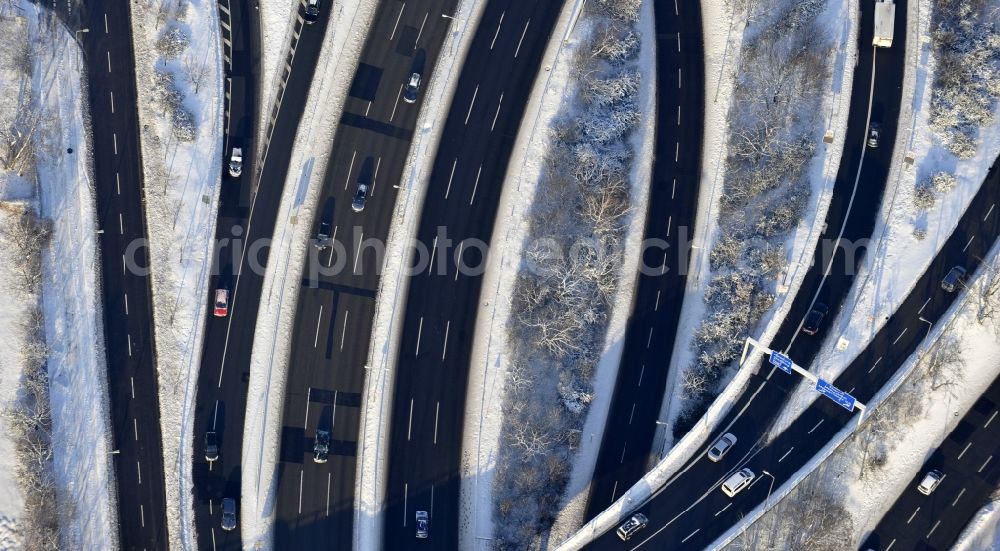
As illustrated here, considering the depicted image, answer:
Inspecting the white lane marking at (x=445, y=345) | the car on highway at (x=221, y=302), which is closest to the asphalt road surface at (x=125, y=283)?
the car on highway at (x=221, y=302)

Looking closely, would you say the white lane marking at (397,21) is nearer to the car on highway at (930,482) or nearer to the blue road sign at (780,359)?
the blue road sign at (780,359)

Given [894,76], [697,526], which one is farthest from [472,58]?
[697,526]

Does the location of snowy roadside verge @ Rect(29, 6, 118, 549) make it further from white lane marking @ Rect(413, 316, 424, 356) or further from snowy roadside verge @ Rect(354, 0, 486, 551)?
white lane marking @ Rect(413, 316, 424, 356)

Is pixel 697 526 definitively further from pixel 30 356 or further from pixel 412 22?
pixel 30 356

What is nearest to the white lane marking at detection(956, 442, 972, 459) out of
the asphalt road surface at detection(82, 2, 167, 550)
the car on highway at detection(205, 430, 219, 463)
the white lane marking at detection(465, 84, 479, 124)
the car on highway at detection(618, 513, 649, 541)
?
the car on highway at detection(618, 513, 649, 541)

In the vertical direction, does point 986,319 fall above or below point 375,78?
below

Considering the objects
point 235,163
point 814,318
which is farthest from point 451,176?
point 814,318
